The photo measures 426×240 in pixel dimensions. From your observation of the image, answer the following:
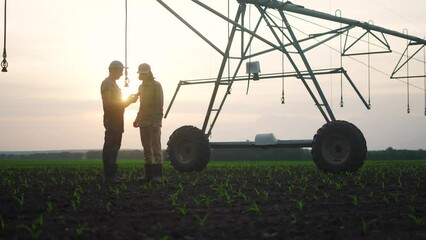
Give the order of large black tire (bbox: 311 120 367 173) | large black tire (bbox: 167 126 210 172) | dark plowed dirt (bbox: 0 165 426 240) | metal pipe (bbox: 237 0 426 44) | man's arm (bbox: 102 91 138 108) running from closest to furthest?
dark plowed dirt (bbox: 0 165 426 240)
man's arm (bbox: 102 91 138 108)
large black tire (bbox: 311 120 367 173)
large black tire (bbox: 167 126 210 172)
metal pipe (bbox: 237 0 426 44)

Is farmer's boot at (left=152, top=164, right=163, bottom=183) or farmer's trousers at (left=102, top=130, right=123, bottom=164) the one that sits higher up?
farmer's trousers at (left=102, top=130, right=123, bottom=164)

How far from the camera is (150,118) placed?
9992mm

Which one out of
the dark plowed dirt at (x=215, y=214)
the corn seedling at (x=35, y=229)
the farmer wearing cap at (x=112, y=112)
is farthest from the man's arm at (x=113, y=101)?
the corn seedling at (x=35, y=229)

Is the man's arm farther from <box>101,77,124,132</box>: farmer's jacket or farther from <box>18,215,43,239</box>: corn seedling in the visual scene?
<box>18,215,43,239</box>: corn seedling

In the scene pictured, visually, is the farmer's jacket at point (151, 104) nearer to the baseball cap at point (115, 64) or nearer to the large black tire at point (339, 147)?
the baseball cap at point (115, 64)

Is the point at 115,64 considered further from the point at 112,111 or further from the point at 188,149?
the point at 188,149

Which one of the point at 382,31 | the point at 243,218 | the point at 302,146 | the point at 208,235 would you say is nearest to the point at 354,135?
the point at 302,146

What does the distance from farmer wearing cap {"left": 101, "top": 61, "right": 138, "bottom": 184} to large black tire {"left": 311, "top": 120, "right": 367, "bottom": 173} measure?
14.5 ft

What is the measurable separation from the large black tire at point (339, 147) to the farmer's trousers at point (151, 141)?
3924mm

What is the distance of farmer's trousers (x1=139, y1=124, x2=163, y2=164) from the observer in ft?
32.8

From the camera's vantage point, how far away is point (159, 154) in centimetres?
1006

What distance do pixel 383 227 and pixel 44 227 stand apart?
308cm

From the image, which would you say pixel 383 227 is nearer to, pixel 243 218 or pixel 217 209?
pixel 243 218

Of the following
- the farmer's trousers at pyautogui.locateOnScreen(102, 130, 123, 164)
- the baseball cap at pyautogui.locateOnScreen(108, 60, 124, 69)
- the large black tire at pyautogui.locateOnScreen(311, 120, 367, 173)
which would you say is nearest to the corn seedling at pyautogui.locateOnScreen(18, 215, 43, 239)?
the farmer's trousers at pyautogui.locateOnScreen(102, 130, 123, 164)
